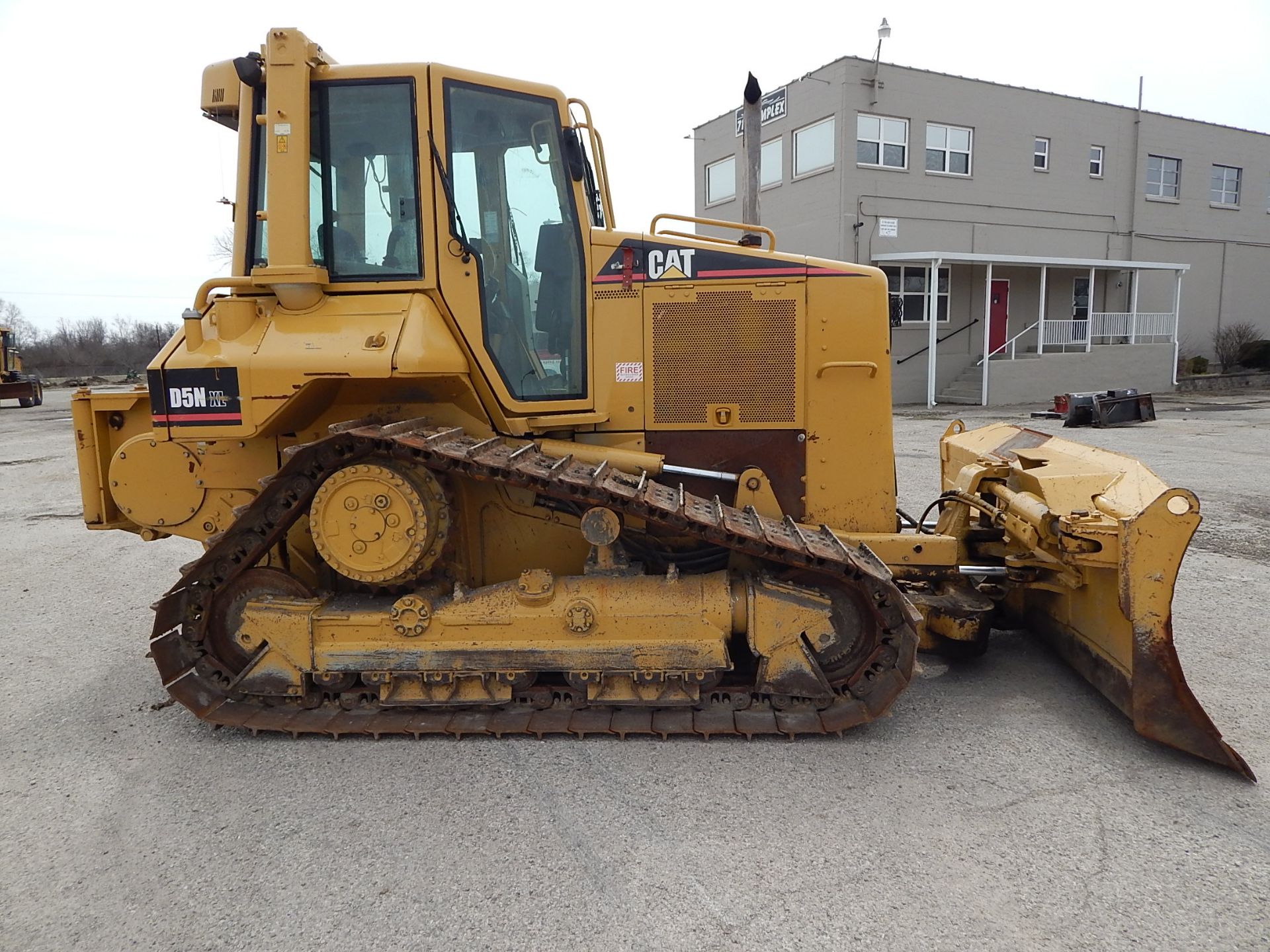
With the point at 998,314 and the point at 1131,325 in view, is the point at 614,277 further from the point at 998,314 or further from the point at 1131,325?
the point at 1131,325

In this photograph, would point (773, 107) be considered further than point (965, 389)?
Yes

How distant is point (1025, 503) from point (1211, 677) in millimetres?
1408

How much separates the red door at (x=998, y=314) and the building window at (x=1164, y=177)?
Result: 7623 millimetres

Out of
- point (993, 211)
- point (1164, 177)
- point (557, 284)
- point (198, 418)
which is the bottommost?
point (198, 418)

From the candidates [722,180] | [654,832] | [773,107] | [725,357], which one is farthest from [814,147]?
[654,832]

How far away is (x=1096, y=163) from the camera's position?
81.0 feet

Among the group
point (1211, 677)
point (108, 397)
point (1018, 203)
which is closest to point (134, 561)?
point (108, 397)

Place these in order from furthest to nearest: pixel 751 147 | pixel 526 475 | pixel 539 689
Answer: pixel 751 147
pixel 539 689
pixel 526 475

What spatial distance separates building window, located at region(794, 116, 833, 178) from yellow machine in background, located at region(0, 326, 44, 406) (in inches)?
1065

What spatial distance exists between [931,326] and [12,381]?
3027cm

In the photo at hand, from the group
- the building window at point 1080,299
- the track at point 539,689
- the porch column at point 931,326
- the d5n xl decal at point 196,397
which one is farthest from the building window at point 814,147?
the d5n xl decal at point 196,397

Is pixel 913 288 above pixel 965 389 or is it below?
above

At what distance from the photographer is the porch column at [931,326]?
20297 millimetres

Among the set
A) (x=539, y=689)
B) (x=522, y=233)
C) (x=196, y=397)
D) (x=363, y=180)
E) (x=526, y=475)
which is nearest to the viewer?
(x=526, y=475)
